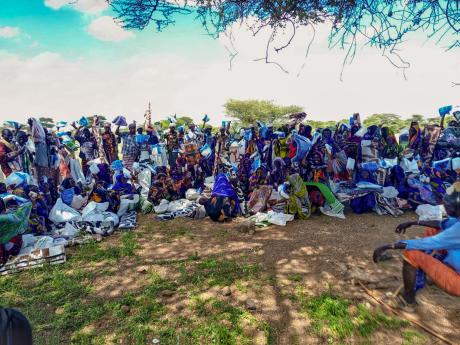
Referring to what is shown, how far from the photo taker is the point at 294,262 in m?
4.88

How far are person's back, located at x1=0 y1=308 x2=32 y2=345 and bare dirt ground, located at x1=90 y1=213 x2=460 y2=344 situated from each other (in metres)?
2.68

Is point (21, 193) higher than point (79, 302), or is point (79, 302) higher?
point (21, 193)

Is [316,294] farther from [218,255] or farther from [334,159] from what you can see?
[334,159]

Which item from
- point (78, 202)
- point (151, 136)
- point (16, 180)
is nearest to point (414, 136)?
point (151, 136)

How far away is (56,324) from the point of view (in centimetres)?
338

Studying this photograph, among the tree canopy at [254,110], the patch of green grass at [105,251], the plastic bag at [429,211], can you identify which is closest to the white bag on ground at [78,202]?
the patch of green grass at [105,251]

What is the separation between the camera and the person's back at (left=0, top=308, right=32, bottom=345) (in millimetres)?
990

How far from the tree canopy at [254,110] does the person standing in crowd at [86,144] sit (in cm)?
2908

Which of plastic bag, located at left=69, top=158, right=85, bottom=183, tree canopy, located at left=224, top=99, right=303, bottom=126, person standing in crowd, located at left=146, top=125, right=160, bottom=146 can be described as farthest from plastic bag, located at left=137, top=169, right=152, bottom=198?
tree canopy, located at left=224, top=99, right=303, bottom=126

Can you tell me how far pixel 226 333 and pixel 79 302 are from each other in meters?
2.04

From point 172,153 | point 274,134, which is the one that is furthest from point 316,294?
point 172,153

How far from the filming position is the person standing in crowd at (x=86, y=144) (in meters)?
10.3

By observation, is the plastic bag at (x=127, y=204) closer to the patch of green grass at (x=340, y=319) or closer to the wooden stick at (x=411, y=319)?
the patch of green grass at (x=340, y=319)

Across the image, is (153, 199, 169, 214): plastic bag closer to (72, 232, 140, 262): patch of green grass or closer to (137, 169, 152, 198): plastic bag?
(137, 169, 152, 198): plastic bag
